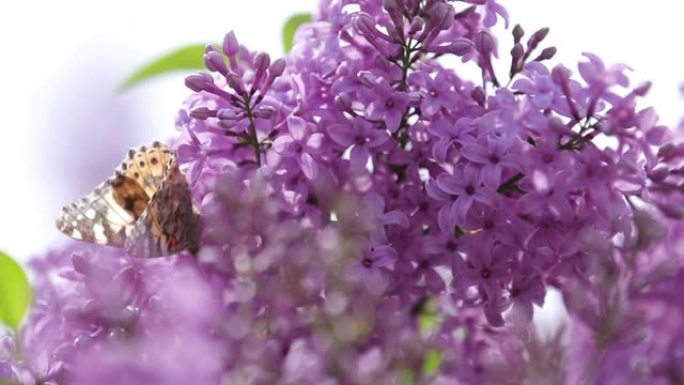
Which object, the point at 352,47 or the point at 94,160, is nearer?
the point at 352,47

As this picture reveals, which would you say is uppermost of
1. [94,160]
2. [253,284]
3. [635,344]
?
[253,284]

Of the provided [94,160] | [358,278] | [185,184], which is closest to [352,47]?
[185,184]

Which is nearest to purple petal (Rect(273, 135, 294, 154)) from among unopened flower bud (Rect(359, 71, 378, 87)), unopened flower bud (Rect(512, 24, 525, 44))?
unopened flower bud (Rect(359, 71, 378, 87))

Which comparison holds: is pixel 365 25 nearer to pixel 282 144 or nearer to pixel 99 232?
pixel 282 144

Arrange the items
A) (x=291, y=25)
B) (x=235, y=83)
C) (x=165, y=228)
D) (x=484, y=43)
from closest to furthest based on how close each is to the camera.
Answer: (x=165, y=228) < (x=235, y=83) < (x=484, y=43) < (x=291, y=25)

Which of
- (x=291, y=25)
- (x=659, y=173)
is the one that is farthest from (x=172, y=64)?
(x=659, y=173)

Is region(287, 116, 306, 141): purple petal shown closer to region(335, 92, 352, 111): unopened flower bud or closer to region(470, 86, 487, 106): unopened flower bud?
region(335, 92, 352, 111): unopened flower bud

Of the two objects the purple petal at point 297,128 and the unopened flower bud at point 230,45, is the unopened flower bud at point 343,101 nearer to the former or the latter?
the purple petal at point 297,128

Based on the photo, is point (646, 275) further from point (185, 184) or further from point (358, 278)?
point (185, 184)
